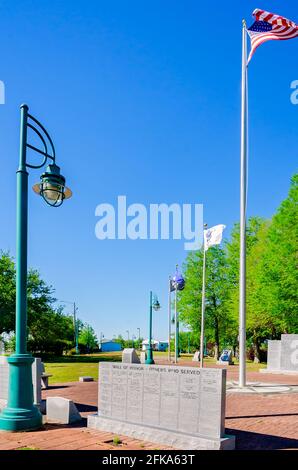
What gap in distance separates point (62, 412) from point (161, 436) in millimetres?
2695

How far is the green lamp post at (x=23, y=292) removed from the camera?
788 centimetres

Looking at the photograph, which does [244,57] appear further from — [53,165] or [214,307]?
[214,307]

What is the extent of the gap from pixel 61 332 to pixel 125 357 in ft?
81.6

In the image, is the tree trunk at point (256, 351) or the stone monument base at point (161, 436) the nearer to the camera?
the stone monument base at point (161, 436)

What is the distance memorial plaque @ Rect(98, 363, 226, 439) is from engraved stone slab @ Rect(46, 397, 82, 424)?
34.9 inches

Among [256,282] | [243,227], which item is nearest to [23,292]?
[243,227]

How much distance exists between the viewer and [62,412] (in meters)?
8.84

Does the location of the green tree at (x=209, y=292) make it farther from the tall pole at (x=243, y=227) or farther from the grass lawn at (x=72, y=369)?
the tall pole at (x=243, y=227)

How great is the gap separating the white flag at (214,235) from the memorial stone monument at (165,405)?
537 inches

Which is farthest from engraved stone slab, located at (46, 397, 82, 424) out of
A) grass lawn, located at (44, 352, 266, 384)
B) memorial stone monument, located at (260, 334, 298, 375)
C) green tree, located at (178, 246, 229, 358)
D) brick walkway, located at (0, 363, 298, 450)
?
green tree, located at (178, 246, 229, 358)

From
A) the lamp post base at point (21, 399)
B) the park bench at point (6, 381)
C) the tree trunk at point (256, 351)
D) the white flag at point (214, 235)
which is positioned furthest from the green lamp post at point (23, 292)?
the tree trunk at point (256, 351)

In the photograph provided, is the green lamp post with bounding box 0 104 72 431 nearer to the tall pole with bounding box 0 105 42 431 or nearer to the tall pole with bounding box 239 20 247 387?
the tall pole with bounding box 0 105 42 431
